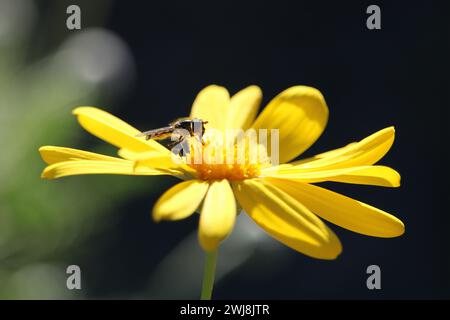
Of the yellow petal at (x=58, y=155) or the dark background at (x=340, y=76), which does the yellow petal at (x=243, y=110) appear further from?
the dark background at (x=340, y=76)

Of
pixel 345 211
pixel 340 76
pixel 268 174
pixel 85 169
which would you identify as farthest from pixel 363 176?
pixel 340 76

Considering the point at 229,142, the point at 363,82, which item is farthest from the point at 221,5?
the point at 229,142

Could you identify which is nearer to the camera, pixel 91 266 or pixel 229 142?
pixel 229 142

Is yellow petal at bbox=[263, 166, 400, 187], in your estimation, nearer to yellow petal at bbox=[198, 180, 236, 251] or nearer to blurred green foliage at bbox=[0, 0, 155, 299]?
yellow petal at bbox=[198, 180, 236, 251]

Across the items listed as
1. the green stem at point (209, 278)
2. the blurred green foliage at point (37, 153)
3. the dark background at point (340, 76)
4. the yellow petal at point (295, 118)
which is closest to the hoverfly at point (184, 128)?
the yellow petal at point (295, 118)

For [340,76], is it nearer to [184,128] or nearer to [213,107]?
[213,107]

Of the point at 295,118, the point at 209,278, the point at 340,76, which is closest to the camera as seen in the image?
the point at 209,278
